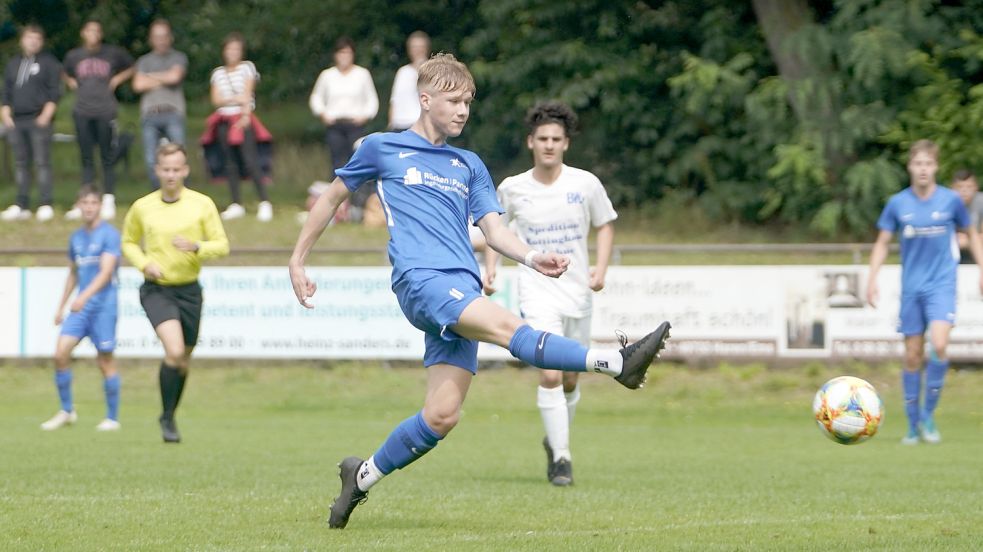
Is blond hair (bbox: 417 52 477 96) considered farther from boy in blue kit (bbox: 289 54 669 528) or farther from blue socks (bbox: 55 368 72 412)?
blue socks (bbox: 55 368 72 412)

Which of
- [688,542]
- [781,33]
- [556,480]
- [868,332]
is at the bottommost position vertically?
[868,332]

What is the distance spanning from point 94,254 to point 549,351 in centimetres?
800

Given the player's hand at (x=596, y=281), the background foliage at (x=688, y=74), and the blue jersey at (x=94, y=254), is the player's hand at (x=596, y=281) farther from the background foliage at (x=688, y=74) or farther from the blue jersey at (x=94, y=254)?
the background foliage at (x=688, y=74)

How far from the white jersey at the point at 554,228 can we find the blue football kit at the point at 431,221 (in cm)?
262

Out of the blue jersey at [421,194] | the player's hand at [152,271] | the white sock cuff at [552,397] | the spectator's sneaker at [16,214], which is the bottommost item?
the spectator's sneaker at [16,214]

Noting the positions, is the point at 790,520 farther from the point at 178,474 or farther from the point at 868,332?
the point at 868,332

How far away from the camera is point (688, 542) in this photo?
6.43m

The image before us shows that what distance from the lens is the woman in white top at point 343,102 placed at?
65.2 ft

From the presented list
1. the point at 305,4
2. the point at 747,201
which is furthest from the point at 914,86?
the point at 305,4

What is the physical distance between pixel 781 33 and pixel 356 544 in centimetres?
1665

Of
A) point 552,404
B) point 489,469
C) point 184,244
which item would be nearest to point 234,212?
point 184,244

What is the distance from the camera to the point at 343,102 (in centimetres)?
1989

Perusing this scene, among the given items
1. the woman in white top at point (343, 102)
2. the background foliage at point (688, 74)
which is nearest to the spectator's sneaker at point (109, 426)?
the woman in white top at point (343, 102)

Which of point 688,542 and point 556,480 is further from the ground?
point 688,542
